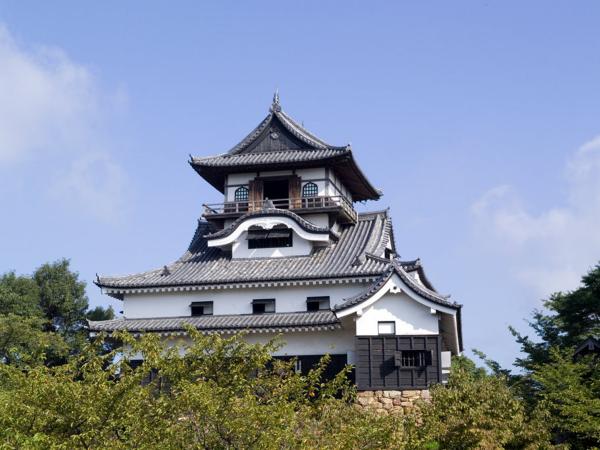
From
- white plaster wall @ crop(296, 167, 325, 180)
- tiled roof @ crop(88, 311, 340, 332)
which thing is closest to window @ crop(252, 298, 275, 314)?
tiled roof @ crop(88, 311, 340, 332)

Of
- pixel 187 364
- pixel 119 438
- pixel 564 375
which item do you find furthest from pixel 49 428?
pixel 564 375

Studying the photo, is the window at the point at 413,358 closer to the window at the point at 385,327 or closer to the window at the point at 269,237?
the window at the point at 385,327

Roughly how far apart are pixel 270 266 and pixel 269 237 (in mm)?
1579

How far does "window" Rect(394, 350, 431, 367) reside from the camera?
26531 millimetres

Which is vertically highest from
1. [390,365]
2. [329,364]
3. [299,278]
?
[299,278]

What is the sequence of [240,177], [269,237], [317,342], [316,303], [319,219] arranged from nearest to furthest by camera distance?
[317,342] < [316,303] < [269,237] < [319,219] < [240,177]

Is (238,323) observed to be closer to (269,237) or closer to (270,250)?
(270,250)

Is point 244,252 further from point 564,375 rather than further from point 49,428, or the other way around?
point 49,428

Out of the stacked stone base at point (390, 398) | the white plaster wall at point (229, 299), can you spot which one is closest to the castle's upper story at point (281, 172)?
the white plaster wall at point (229, 299)

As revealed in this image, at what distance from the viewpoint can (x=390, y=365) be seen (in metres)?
26.6

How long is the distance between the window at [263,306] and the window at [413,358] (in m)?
5.39

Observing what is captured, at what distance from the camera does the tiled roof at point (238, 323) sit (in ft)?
90.0

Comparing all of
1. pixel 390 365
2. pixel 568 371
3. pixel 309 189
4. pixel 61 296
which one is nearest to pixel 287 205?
pixel 309 189

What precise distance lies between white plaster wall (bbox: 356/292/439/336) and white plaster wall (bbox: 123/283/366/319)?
2.00m
